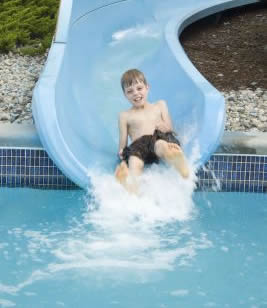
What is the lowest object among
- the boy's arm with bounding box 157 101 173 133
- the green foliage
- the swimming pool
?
the swimming pool

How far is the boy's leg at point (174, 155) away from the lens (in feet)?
12.9

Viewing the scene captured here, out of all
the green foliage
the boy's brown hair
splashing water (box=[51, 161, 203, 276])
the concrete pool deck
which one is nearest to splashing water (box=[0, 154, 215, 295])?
splashing water (box=[51, 161, 203, 276])

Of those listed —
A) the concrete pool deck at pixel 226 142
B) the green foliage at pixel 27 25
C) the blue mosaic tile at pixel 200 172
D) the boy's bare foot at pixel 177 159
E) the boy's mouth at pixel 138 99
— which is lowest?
the blue mosaic tile at pixel 200 172

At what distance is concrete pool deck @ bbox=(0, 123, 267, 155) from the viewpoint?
423cm

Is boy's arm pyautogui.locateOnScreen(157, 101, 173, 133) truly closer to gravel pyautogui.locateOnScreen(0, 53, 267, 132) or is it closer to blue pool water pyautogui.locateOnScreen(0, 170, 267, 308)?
blue pool water pyautogui.locateOnScreen(0, 170, 267, 308)

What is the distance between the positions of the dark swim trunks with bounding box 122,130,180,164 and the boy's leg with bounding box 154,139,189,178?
8 cm

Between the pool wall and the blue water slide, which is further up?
the blue water slide

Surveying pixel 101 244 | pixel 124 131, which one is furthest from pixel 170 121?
pixel 101 244

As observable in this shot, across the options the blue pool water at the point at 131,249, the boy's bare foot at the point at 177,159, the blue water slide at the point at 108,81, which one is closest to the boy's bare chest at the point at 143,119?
the blue water slide at the point at 108,81

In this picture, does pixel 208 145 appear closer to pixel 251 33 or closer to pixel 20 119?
pixel 20 119

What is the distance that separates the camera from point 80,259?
3.43 m

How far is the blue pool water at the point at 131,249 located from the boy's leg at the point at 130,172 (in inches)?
2.2

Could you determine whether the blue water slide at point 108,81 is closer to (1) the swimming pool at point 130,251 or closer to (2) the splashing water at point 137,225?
(2) the splashing water at point 137,225

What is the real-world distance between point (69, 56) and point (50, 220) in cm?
190
